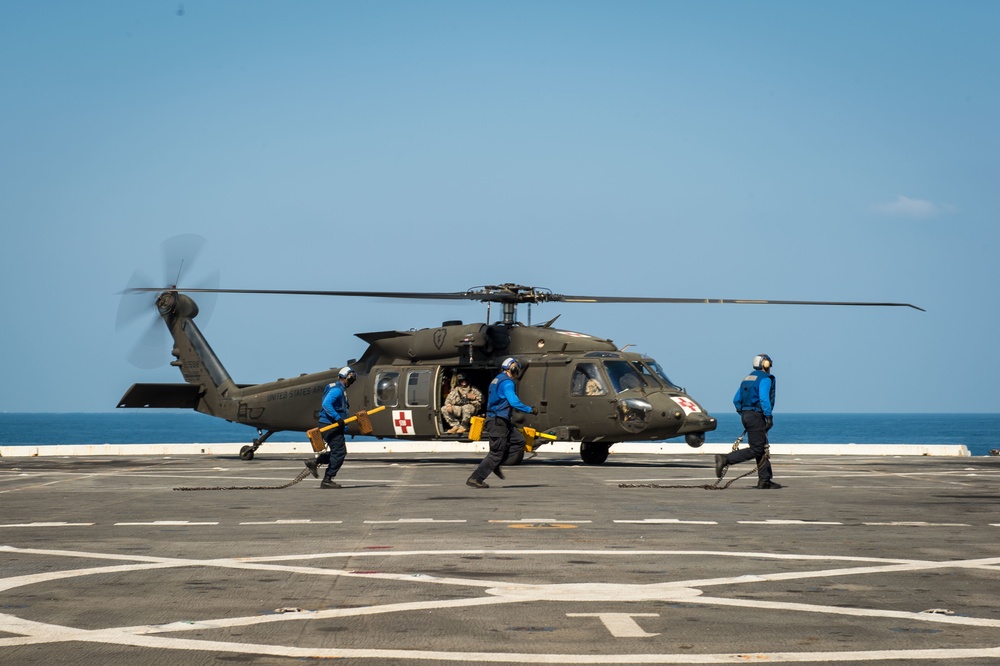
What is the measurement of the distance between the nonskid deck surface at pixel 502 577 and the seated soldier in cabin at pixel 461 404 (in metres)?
10.1

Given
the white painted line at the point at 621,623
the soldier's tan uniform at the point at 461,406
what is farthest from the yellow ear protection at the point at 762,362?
the white painted line at the point at 621,623

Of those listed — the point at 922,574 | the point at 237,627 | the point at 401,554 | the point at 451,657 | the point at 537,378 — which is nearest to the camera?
the point at 451,657

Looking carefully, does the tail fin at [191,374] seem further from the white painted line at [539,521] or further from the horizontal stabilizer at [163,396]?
the white painted line at [539,521]

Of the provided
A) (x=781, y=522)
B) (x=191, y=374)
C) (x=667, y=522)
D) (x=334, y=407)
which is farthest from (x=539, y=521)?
(x=191, y=374)

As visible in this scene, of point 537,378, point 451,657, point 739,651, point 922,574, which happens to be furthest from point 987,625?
point 537,378

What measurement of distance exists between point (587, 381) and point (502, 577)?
18.0m

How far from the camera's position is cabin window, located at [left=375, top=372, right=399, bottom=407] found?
96.1 feet

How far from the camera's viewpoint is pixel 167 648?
Result: 6.56 meters

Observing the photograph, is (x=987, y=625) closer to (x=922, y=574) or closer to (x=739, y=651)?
(x=739, y=651)

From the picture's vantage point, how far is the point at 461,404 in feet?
95.8

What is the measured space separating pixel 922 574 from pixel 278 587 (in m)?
4.84

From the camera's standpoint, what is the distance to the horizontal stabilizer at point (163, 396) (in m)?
32.5

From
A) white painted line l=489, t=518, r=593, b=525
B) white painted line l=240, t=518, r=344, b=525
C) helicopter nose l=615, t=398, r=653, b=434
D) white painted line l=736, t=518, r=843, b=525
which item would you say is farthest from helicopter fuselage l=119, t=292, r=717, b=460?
white painted line l=240, t=518, r=344, b=525

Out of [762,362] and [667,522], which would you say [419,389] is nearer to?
[762,362]
